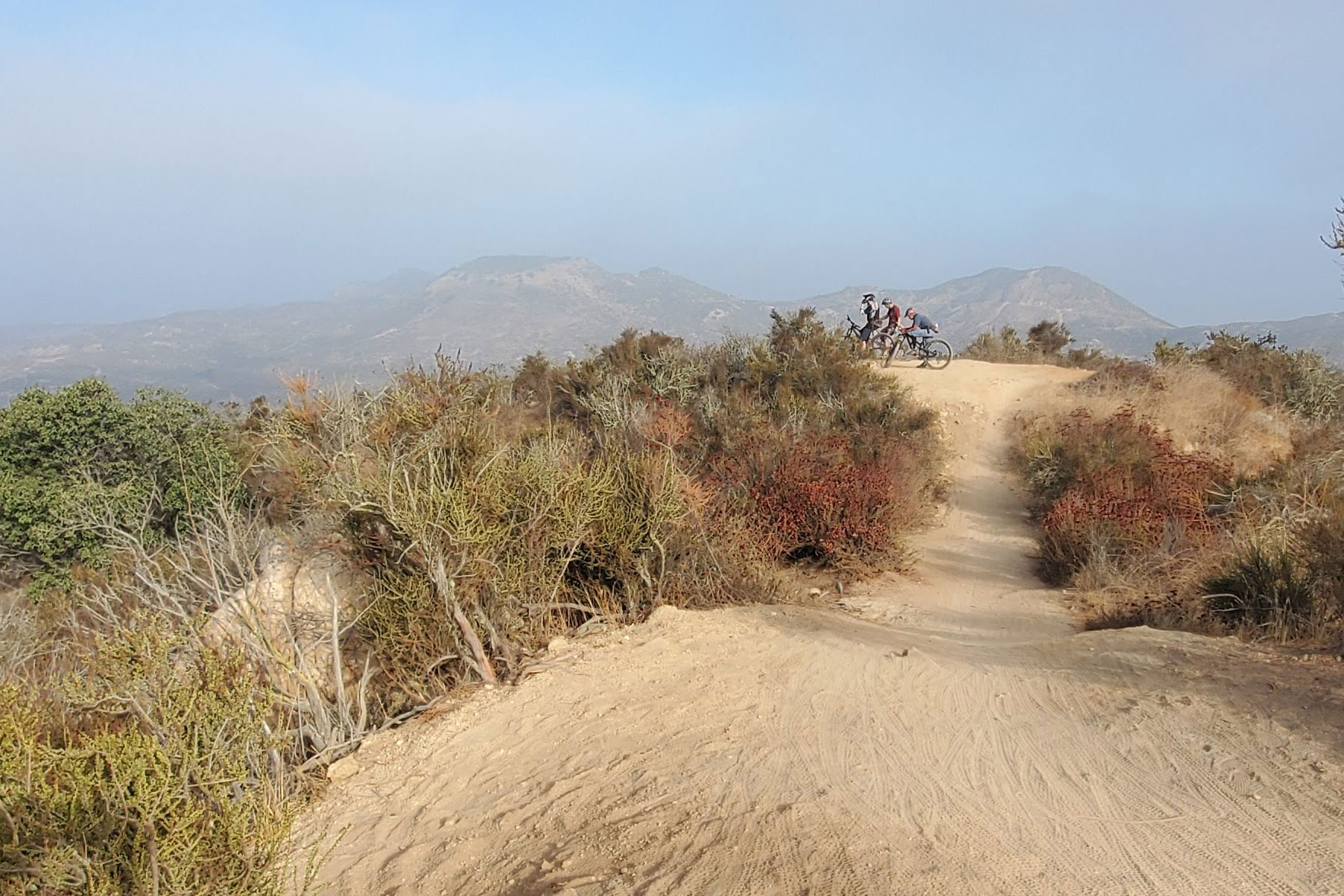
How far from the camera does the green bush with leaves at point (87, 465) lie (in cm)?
1022

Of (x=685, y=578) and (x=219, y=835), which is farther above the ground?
(x=219, y=835)

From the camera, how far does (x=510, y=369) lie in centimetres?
2088

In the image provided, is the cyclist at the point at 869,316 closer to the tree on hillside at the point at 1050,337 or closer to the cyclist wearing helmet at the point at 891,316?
the cyclist wearing helmet at the point at 891,316

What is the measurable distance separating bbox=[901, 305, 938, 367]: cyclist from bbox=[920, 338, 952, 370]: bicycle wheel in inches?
6.8

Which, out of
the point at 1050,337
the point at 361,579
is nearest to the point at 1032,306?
the point at 1050,337

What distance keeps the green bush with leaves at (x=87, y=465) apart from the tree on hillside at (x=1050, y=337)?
24.9 meters

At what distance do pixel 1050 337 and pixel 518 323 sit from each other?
101247 mm

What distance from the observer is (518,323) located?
392 feet

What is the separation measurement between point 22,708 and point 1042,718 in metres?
5.86

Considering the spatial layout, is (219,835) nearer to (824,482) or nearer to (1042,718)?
(1042,718)

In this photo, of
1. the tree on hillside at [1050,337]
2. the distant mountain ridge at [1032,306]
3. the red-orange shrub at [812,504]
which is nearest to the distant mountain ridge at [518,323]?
the distant mountain ridge at [1032,306]

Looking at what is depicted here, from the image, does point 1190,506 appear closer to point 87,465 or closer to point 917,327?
point 917,327

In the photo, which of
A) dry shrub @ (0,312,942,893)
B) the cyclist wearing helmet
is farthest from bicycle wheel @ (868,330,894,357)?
dry shrub @ (0,312,942,893)

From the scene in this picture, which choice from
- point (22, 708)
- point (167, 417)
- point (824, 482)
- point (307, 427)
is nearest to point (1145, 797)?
point (22, 708)
